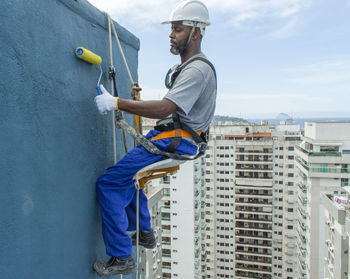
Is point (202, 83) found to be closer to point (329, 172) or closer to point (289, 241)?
point (329, 172)

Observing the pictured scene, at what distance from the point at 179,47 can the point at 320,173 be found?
22816 millimetres

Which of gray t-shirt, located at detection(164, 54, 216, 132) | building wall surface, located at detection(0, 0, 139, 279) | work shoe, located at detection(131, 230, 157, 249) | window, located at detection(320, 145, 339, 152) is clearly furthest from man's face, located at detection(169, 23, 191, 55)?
window, located at detection(320, 145, 339, 152)

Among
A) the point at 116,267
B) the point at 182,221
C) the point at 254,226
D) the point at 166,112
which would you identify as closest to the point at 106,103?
the point at 166,112

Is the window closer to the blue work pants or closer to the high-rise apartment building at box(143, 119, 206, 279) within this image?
the high-rise apartment building at box(143, 119, 206, 279)

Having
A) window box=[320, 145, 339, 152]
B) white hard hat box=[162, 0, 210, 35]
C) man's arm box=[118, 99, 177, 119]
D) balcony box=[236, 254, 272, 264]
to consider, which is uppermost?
white hard hat box=[162, 0, 210, 35]

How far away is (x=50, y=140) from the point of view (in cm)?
164

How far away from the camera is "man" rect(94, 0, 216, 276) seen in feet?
6.22

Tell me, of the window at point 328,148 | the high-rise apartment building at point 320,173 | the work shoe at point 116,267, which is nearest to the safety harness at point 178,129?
the work shoe at point 116,267

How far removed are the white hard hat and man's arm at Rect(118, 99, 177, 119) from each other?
660 millimetres

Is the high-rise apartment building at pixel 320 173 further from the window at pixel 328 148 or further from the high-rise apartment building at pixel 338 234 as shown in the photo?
the high-rise apartment building at pixel 338 234

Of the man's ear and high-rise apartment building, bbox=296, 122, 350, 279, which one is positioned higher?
the man's ear

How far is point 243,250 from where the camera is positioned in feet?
120

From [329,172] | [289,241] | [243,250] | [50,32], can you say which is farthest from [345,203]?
[243,250]

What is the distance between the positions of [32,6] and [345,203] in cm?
1560
